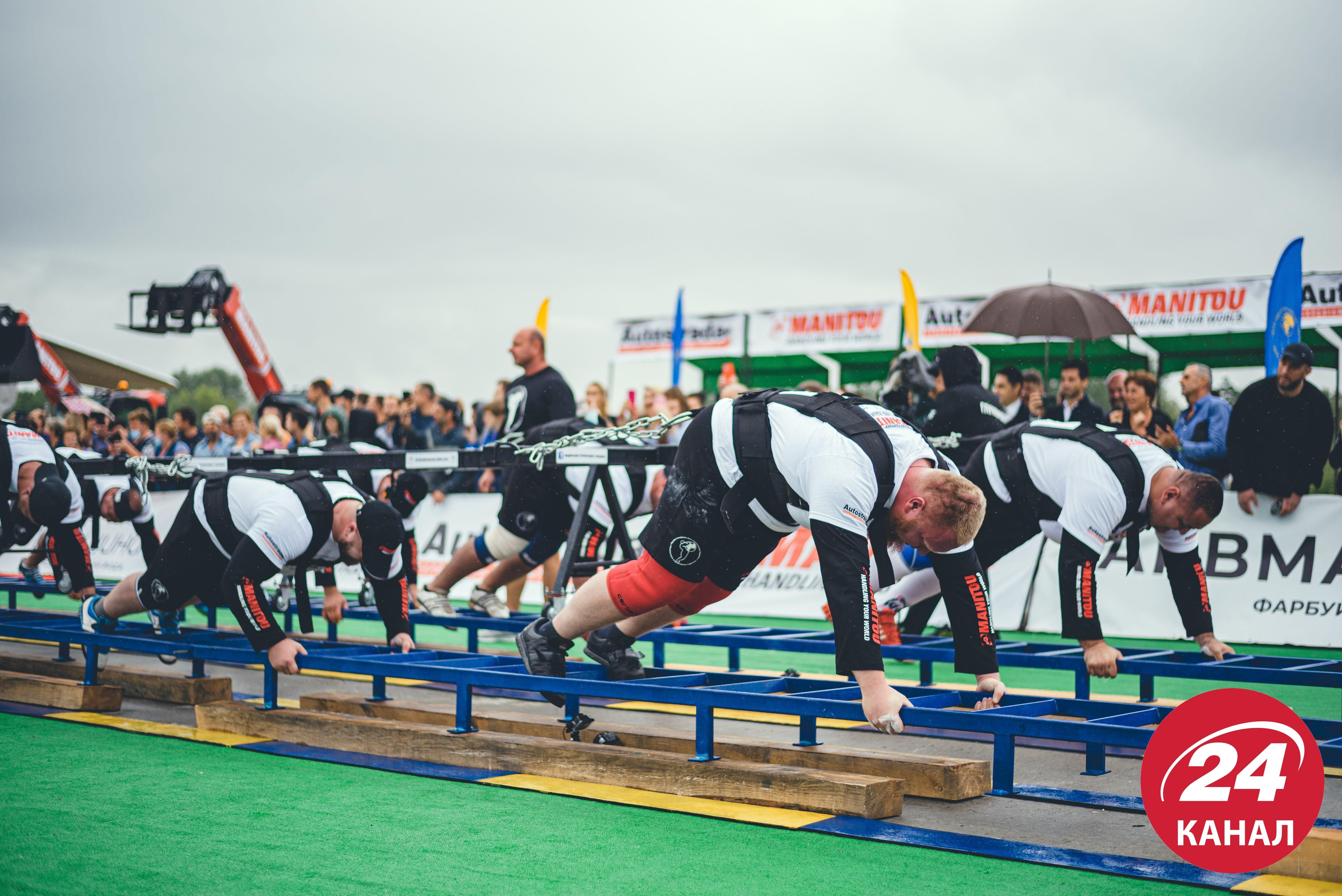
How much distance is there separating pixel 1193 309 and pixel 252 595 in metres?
16.8

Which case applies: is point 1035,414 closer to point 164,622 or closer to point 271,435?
point 271,435

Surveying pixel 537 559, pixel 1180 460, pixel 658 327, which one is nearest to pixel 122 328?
pixel 658 327

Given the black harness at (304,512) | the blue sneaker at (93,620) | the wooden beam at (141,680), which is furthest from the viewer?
the blue sneaker at (93,620)

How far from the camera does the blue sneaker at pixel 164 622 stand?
6.94 m

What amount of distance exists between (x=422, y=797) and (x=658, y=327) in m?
21.0

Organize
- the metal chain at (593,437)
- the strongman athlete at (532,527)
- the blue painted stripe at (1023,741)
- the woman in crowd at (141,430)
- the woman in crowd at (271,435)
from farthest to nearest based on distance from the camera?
1. the woman in crowd at (141,430)
2. the woman in crowd at (271,435)
3. the strongman athlete at (532,527)
4. the metal chain at (593,437)
5. the blue painted stripe at (1023,741)

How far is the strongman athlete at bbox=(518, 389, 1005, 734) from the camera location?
378 cm

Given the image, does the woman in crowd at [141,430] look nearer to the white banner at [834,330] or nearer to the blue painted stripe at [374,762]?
the blue painted stripe at [374,762]

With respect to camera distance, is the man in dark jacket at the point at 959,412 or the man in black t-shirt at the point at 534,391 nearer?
the man in dark jacket at the point at 959,412

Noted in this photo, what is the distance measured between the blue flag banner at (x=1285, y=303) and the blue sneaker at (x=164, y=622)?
904cm

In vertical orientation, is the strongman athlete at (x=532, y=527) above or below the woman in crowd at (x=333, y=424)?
below

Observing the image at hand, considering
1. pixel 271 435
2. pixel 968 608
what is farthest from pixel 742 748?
pixel 271 435

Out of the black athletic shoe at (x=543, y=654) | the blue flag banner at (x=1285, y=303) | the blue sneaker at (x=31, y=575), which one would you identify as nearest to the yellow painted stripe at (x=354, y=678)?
the blue sneaker at (x=31, y=575)

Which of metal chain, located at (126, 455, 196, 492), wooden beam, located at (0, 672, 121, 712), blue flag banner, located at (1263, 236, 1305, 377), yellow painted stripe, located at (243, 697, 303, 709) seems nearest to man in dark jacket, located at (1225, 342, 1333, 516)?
blue flag banner, located at (1263, 236, 1305, 377)
